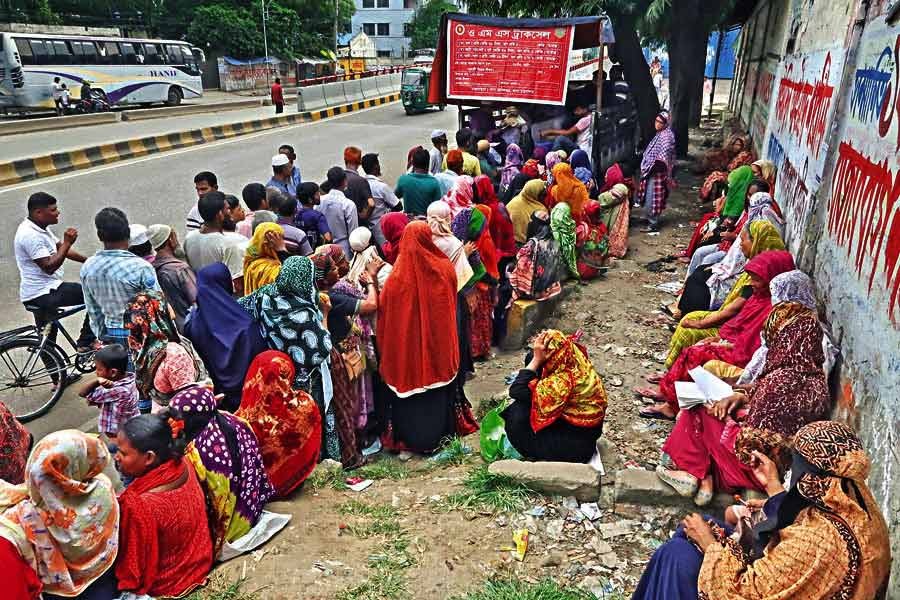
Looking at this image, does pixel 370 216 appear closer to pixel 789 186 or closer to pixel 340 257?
pixel 340 257

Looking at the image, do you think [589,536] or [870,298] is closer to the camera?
[870,298]

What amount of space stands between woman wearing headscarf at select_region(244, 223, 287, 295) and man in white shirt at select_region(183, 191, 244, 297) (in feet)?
1.41

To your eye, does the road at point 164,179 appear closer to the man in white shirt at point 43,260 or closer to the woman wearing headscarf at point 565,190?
the man in white shirt at point 43,260

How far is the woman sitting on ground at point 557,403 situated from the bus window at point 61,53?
23.6m

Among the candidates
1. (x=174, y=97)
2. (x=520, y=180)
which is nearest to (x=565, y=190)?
(x=520, y=180)

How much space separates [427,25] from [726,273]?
61.7 m

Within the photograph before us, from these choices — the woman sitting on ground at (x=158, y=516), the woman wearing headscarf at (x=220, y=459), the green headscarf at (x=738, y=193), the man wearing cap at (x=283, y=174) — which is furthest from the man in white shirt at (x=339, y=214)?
the green headscarf at (x=738, y=193)

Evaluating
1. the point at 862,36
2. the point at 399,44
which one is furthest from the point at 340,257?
the point at 399,44

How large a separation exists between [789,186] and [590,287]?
234cm

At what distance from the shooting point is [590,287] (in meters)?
7.48

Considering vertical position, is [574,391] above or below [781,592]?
below

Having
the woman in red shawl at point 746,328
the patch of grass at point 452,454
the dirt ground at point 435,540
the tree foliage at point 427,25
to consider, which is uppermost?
the tree foliage at point 427,25

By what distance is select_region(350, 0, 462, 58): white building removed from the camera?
6612 centimetres

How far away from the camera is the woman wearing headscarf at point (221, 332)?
3709 mm
